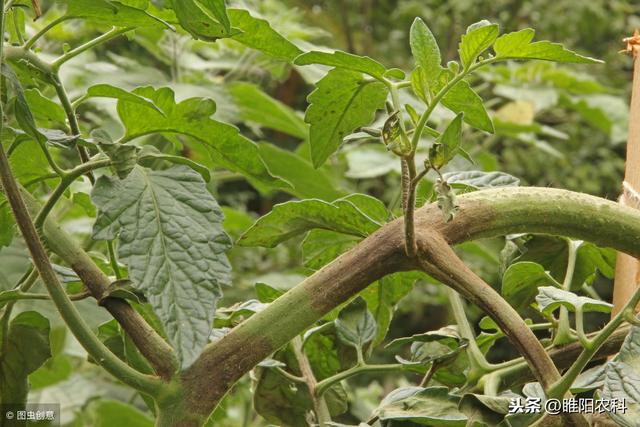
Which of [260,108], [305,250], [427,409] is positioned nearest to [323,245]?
[305,250]

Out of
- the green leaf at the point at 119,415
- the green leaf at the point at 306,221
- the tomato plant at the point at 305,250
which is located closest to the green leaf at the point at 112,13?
the tomato plant at the point at 305,250

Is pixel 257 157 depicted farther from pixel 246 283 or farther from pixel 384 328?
pixel 246 283

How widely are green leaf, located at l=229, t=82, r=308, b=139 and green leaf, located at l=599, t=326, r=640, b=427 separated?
0.58 meters

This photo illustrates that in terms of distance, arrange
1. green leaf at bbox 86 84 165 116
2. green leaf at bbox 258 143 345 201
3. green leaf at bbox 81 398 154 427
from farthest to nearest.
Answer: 1. green leaf at bbox 258 143 345 201
2. green leaf at bbox 81 398 154 427
3. green leaf at bbox 86 84 165 116

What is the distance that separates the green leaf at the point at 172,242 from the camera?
12.8 inches

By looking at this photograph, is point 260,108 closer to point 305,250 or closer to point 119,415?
point 119,415

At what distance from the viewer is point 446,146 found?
344 millimetres

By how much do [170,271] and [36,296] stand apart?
10cm

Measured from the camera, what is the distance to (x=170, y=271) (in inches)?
13.4

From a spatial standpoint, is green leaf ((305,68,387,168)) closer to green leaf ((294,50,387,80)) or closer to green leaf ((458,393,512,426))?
green leaf ((294,50,387,80))

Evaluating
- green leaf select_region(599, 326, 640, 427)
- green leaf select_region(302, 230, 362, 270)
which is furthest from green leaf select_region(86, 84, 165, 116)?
green leaf select_region(599, 326, 640, 427)

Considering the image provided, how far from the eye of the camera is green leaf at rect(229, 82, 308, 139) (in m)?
0.91

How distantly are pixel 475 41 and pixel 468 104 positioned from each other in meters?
0.06

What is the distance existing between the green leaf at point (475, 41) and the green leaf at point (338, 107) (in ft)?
0.24
